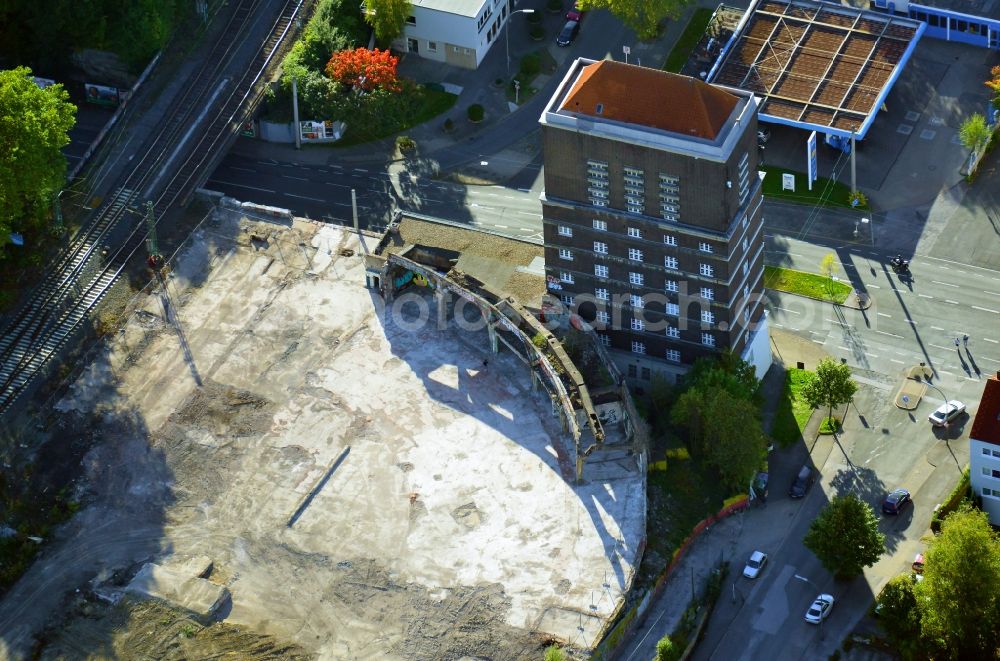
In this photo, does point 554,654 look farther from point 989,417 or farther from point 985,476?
point 989,417

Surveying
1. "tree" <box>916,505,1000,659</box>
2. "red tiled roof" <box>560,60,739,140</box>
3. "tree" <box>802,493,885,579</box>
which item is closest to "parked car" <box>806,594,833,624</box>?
"tree" <box>802,493,885,579</box>

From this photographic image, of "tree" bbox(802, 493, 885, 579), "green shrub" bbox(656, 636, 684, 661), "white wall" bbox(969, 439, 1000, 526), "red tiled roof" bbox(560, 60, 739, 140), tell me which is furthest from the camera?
"white wall" bbox(969, 439, 1000, 526)

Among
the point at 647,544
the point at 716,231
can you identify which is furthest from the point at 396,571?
the point at 716,231

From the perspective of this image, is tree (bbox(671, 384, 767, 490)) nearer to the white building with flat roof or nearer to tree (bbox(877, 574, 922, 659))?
tree (bbox(877, 574, 922, 659))

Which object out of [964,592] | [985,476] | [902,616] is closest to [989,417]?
[985,476]

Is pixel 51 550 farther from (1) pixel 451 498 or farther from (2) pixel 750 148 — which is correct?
(2) pixel 750 148
